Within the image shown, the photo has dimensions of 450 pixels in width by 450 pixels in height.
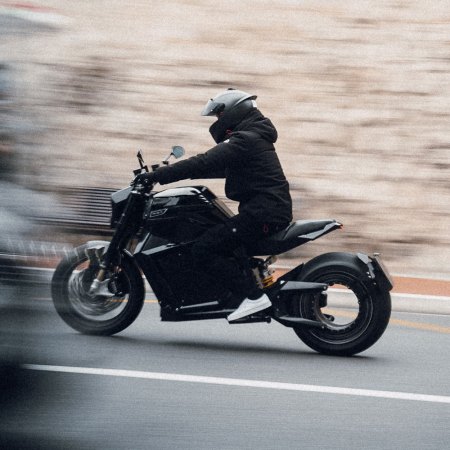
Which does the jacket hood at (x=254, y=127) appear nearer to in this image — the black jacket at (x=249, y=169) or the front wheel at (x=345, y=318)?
the black jacket at (x=249, y=169)

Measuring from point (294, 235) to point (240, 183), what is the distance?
52 cm

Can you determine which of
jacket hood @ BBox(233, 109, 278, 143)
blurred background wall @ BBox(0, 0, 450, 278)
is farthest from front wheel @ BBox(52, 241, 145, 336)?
blurred background wall @ BBox(0, 0, 450, 278)

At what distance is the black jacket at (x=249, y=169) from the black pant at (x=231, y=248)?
0.26ft

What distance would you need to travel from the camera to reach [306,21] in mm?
16125

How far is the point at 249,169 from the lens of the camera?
24.1ft

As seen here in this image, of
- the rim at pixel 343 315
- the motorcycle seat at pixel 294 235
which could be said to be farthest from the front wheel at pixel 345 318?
the motorcycle seat at pixel 294 235

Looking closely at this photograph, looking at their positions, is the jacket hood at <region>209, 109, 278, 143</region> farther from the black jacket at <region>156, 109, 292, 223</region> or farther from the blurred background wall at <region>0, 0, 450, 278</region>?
the blurred background wall at <region>0, 0, 450, 278</region>

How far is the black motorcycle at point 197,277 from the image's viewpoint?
7.34 meters

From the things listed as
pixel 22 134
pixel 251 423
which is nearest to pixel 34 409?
pixel 22 134

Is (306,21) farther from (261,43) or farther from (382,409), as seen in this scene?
(382,409)

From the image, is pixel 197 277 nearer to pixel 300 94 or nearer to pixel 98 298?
pixel 98 298

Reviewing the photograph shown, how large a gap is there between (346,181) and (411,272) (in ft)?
6.32

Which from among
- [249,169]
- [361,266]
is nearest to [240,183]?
[249,169]

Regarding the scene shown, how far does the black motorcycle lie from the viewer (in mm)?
7340
